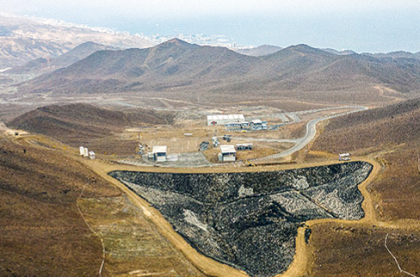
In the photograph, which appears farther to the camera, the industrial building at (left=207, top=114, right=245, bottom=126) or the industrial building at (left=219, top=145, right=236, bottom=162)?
the industrial building at (left=207, top=114, right=245, bottom=126)

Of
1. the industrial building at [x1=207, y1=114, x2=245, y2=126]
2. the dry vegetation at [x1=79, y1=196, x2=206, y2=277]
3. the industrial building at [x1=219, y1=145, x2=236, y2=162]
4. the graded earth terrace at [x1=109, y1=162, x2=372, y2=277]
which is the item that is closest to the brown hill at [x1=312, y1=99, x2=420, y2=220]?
the graded earth terrace at [x1=109, y1=162, x2=372, y2=277]

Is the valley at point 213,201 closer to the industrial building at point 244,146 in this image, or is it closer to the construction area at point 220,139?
the industrial building at point 244,146

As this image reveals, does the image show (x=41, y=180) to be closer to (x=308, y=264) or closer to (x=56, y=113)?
(x=308, y=264)

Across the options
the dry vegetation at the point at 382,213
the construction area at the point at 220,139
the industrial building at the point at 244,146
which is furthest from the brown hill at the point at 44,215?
the industrial building at the point at 244,146

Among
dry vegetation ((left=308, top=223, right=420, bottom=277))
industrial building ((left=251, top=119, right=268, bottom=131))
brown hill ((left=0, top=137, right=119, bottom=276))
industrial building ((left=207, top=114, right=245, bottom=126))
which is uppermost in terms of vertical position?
industrial building ((left=207, top=114, right=245, bottom=126))

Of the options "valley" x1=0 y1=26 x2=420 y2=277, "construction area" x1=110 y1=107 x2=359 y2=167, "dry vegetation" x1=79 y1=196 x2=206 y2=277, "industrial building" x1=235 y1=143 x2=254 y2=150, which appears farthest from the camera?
"industrial building" x1=235 y1=143 x2=254 y2=150

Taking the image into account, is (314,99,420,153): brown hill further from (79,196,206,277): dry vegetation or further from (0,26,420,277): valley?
(79,196,206,277): dry vegetation
